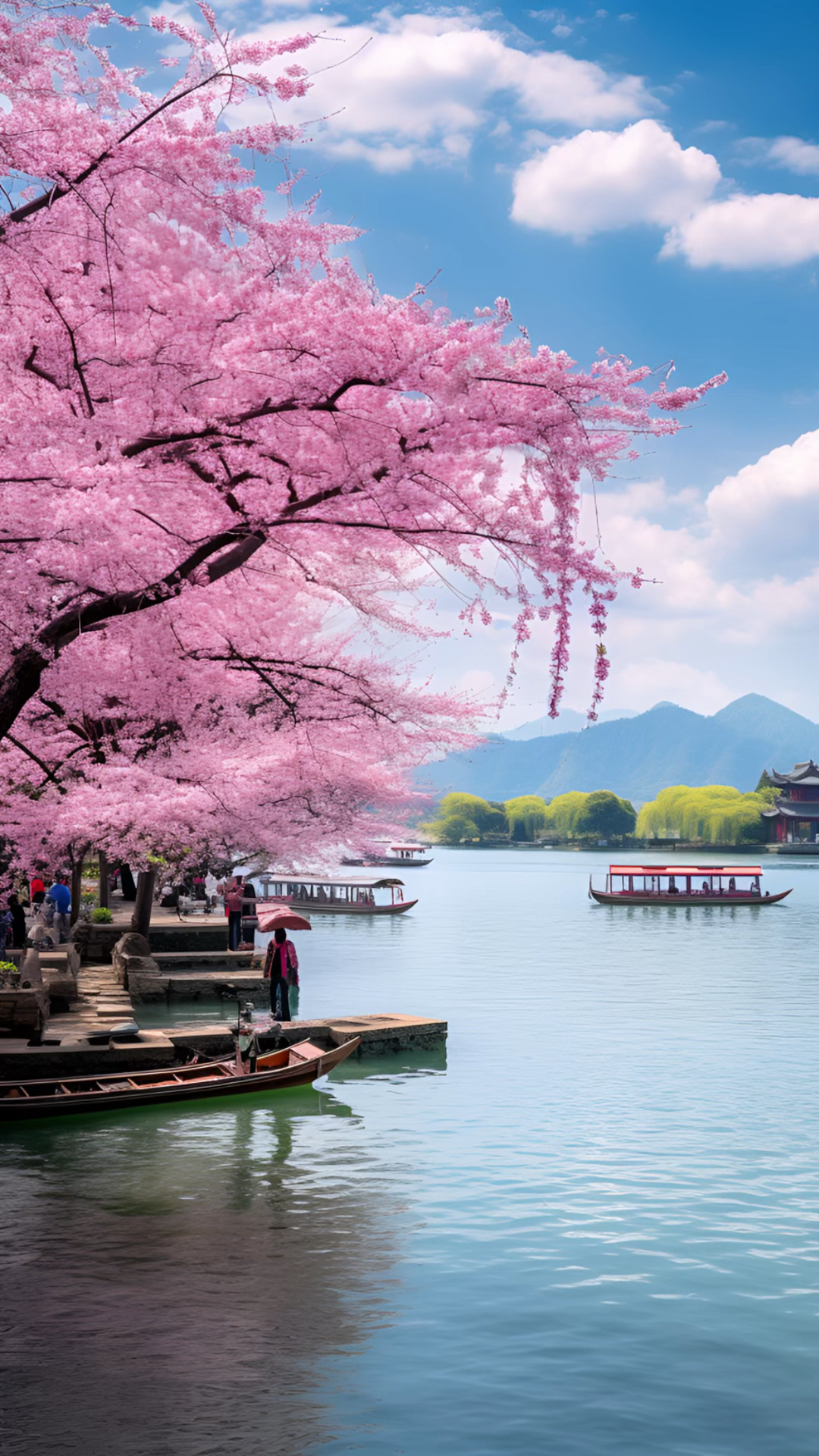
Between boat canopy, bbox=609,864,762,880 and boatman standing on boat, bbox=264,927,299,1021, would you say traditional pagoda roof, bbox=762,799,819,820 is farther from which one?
boatman standing on boat, bbox=264,927,299,1021

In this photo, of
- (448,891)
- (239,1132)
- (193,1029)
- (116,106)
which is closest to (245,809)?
(193,1029)

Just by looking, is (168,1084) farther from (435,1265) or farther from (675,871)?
(675,871)

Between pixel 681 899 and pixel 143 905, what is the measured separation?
201ft

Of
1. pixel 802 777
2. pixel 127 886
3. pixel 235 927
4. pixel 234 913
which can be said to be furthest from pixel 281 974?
pixel 802 777

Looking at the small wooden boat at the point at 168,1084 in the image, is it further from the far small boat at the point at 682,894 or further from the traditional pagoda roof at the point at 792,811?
the traditional pagoda roof at the point at 792,811

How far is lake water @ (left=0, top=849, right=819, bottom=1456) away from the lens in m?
9.67

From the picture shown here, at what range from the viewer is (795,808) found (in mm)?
181625

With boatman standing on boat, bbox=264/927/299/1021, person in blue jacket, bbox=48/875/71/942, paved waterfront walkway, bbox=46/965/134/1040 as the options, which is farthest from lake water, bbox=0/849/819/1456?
person in blue jacket, bbox=48/875/71/942

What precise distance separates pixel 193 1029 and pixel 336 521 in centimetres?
1459

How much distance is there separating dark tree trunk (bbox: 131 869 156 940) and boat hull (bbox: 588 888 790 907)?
5608 centimetres

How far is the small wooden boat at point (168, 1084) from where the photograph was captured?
742 inches

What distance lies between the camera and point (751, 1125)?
797 inches

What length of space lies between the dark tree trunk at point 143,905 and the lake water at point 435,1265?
10764 millimetres

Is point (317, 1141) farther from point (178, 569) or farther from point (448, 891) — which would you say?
point (448, 891)
